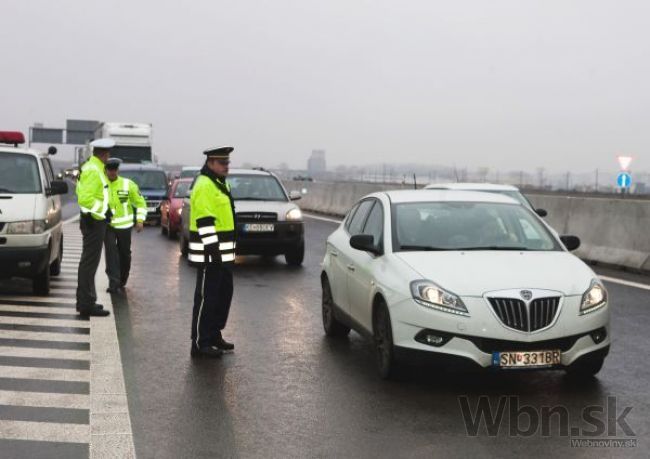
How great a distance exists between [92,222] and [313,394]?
15.1 ft

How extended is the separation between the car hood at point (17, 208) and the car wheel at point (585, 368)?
6784mm

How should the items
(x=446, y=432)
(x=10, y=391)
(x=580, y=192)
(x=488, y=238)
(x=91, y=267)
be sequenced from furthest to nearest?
(x=580, y=192)
(x=91, y=267)
(x=488, y=238)
(x=10, y=391)
(x=446, y=432)

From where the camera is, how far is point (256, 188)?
58.0ft

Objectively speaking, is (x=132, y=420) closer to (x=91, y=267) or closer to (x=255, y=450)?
(x=255, y=450)

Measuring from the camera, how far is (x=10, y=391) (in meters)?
6.93

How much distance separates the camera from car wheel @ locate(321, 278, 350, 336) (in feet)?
30.5

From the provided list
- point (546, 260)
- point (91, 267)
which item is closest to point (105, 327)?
point (91, 267)

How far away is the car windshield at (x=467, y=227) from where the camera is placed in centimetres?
805

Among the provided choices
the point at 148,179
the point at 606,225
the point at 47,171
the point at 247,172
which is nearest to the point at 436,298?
the point at 47,171

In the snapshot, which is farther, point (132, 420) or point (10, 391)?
point (10, 391)

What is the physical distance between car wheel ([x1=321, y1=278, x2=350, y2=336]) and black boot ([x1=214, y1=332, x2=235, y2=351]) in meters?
1.08

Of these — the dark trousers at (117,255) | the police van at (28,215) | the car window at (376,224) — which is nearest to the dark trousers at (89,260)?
the police van at (28,215)

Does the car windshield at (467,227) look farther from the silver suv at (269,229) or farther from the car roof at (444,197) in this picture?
the silver suv at (269,229)

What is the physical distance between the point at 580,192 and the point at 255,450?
52.2m
